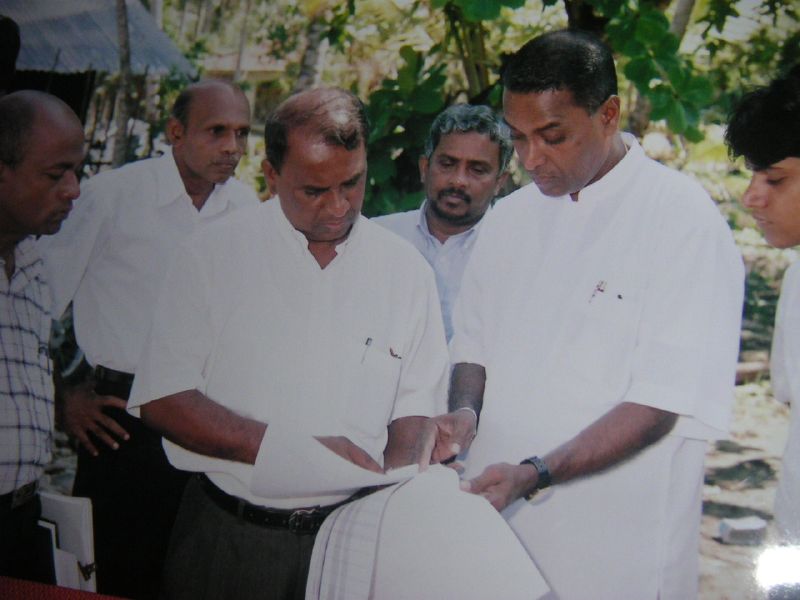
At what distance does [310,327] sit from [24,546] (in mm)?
891

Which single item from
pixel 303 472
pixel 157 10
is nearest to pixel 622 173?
pixel 303 472

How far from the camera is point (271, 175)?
1688 mm

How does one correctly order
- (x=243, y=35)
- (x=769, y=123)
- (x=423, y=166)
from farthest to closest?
1. (x=243, y=35)
2. (x=423, y=166)
3. (x=769, y=123)

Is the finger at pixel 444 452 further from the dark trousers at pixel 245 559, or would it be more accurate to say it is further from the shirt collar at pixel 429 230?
the shirt collar at pixel 429 230

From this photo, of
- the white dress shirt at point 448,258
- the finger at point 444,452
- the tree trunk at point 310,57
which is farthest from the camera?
the tree trunk at point 310,57

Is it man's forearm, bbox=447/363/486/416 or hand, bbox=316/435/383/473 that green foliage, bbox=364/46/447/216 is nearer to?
man's forearm, bbox=447/363/486/416

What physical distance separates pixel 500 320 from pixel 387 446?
0.34m

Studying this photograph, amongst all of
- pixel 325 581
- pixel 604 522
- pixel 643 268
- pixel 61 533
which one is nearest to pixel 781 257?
pixel 643 268

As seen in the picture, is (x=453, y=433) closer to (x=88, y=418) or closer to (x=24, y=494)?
(x=88, y=418)

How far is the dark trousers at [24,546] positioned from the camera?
1.93 metres

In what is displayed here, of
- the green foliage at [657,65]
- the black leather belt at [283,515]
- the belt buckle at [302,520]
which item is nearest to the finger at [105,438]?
the black leather belt at [283,515]

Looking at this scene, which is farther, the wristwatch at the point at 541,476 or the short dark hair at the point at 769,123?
the wristwatch at the point at 541,476

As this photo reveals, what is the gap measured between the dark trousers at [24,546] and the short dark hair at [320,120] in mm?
1011

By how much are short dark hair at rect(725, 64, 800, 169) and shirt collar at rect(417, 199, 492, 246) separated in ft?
1.66
